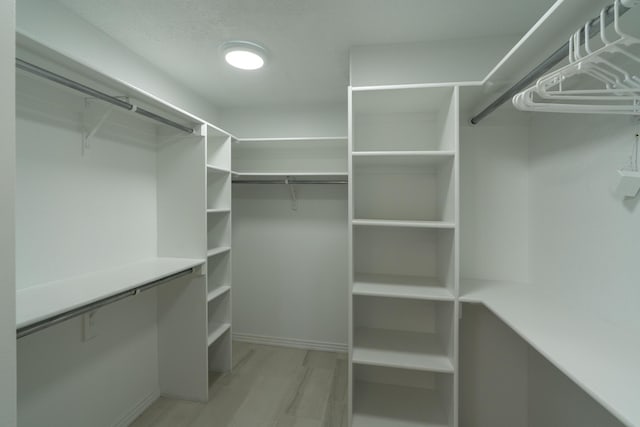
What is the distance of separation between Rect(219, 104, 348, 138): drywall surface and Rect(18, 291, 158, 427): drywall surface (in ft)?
6.01

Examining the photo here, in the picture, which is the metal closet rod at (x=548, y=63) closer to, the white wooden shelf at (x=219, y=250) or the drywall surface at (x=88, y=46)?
the drywall surface at (x=88, y=46)

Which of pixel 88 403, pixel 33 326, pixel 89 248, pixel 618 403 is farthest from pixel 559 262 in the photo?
pixel 88 403

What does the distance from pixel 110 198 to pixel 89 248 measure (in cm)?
33

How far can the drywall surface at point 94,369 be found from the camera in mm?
1317

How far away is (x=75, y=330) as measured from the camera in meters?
1.50

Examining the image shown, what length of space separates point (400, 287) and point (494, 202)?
0.88m

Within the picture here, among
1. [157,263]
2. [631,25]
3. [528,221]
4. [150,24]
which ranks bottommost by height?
[157,263]

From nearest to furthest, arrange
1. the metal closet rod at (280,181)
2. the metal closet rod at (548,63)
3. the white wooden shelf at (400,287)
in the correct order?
the metal closet rod at (548,63)
the white wooden shelf at (400,287)
the metal closet rod at (280,181)

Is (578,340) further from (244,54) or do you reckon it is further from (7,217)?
(244,54)

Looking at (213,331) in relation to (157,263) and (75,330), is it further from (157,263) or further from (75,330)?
(75,330)

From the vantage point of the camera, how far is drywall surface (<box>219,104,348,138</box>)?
2.76 metres

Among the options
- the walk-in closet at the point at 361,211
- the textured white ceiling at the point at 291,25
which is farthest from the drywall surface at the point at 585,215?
the textured white ceiling at the point at 291,25

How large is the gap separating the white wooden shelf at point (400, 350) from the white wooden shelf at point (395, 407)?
16.0 inches

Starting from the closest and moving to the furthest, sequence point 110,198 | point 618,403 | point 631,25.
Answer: point 618,403
point 631,25
point 110,198
